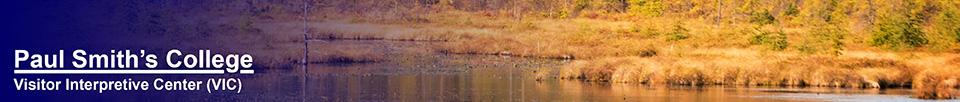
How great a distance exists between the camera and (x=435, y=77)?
46.2 meters

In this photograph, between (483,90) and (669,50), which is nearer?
(483,90)

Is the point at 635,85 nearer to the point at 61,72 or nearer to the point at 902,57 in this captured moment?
the point at 902,57

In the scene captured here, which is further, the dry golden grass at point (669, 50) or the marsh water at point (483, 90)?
the dry golden grass at point (669, 50)

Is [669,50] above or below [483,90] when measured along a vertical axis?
above

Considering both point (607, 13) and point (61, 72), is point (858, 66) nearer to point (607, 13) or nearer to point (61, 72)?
point (61, 72)

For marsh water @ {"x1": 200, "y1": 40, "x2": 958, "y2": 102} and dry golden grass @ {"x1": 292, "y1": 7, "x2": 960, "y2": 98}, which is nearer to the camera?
marsh water @ {"x1": 200, "y1": 40, "x2": 958, "y2": 102}

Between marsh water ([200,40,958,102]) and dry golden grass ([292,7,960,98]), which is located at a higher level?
dry golden grass ([292,7,960,98])

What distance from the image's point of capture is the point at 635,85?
127ft

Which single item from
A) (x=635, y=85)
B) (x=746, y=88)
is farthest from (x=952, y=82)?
(x=635, y=85)

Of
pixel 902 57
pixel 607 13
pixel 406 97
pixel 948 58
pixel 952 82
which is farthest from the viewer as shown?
pixel 607 13

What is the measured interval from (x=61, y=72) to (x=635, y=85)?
76.4ft

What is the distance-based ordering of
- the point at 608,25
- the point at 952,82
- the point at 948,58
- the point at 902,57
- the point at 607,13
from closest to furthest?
1. the point at 952,82
2. the point at 948,58
3. the point at 902,57
4. the point at 608,25
5. the point at 607,13

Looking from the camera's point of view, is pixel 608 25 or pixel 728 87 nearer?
pixel 728 87

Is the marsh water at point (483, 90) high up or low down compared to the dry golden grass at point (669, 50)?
down
